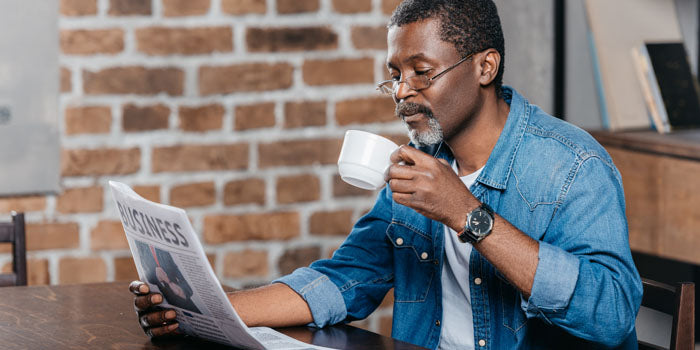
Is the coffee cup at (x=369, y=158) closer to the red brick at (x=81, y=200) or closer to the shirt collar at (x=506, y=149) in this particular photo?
the shirt collar at (x=506, y=149)

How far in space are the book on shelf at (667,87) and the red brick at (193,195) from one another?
1.43m

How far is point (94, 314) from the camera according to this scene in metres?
1.49

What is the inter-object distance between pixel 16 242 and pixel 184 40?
0.71 meters

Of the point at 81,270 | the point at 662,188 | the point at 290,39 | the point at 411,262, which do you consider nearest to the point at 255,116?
the point at 290,39

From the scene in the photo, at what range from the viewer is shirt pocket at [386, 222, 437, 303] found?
64.0 inches

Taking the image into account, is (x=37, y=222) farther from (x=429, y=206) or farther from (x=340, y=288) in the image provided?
(x=429, y=206)

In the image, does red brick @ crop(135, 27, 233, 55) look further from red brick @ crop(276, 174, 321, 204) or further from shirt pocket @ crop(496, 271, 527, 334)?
shirt pocket @ crop(496, 271, 527, 334)

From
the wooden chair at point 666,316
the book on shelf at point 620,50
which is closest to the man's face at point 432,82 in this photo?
the wooden chair at point 666,316

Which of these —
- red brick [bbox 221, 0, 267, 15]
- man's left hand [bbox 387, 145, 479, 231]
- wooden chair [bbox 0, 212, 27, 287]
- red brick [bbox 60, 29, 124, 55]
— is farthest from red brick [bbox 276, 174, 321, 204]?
man's left hand [bbox 387, 145, 479, 231]

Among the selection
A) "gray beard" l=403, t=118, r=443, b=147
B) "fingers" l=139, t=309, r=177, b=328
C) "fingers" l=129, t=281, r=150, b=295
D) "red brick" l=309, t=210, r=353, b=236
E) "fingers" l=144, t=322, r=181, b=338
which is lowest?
"red brick" l=309, t=210, r=353, b=236

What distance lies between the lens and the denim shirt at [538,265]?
51.7 inches

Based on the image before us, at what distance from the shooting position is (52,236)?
2295 millimetres

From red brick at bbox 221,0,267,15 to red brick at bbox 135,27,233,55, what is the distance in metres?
0.05

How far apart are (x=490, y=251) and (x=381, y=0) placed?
1328 millimetres
